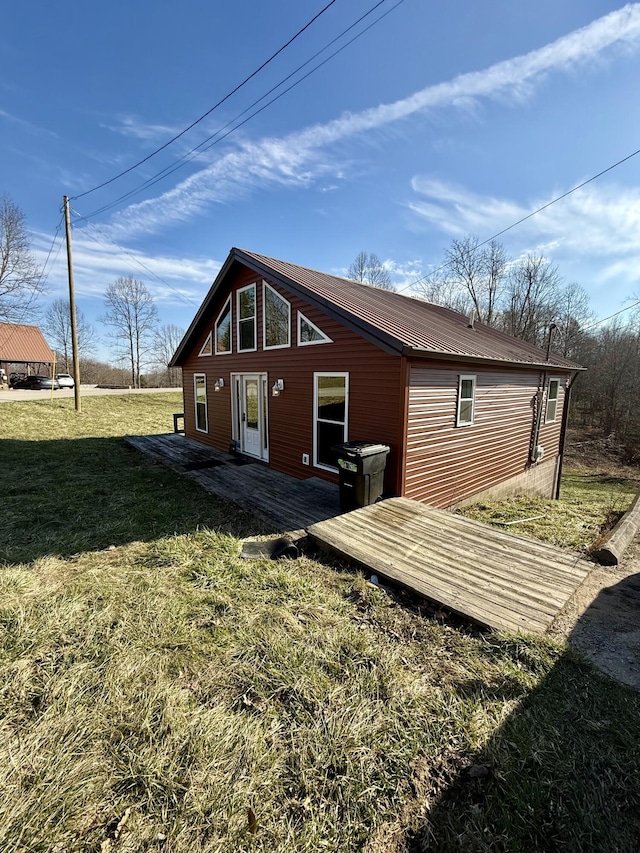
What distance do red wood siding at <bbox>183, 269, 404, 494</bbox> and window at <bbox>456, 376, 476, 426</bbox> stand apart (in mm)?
1814

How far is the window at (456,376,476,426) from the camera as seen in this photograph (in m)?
6.66

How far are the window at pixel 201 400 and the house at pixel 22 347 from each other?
27.7 m

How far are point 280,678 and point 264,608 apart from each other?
822mm

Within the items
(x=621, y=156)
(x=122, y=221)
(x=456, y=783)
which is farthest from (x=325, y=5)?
(x=122, y=221)

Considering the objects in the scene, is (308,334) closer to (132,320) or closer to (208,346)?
(208,346)

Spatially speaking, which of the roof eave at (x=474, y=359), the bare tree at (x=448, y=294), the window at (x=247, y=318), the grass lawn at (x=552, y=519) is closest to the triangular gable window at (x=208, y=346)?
the window at (x=247, y=318)

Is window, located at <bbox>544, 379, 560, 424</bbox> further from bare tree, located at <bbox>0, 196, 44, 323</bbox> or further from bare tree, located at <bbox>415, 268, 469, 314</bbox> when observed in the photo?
bare tree, located at <bbox>0, 196, 44, 323</bbox>

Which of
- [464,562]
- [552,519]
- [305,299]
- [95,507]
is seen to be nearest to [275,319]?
[305,299]

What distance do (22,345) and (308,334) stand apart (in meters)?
37.3

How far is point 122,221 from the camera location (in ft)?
46.6

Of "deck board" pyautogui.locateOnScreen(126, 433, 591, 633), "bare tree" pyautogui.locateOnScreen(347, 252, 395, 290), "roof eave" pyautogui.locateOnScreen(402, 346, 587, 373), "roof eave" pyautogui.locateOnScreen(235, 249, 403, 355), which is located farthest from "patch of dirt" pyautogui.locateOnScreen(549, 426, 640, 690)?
"bare tree" pyautogui.locateOnScreen(347, 252, 395, 290)

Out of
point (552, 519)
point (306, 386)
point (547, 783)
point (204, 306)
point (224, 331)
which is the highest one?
point (204, 306)

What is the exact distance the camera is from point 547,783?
5.77ft

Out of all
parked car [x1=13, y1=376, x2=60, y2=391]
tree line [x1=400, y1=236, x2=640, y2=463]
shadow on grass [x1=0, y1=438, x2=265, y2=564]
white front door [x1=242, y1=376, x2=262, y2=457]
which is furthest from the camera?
parked car [x1=13, y1=376, x2=60, y2=391]
